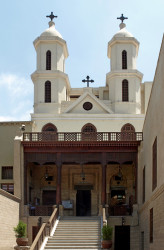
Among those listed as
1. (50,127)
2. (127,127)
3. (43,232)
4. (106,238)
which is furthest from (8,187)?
(106,238)

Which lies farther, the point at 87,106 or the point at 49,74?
the point at 49,74

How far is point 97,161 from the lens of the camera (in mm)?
31266

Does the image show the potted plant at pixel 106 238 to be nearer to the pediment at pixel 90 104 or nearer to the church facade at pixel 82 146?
the church facade at pixel 82 146

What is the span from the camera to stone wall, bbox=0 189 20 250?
25938 millimetres

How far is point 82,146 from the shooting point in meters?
31.2

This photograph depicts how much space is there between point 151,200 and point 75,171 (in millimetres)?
12406

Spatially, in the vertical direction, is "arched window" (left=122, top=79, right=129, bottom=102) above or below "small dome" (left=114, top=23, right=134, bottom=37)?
below

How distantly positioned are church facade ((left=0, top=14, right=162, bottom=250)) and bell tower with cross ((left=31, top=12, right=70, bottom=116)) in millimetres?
77

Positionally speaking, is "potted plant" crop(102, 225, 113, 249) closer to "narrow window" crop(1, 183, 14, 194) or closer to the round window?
"narrow window" crop(1, 183, 14, 194)

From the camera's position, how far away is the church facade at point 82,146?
30.4 metres

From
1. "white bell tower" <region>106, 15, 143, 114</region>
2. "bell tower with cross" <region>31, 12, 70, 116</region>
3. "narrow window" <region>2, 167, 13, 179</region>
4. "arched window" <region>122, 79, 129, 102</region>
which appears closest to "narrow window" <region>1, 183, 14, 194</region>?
"narrow window" <region>2, 167, 13, 179</region>

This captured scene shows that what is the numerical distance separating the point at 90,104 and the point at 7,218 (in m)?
14.0

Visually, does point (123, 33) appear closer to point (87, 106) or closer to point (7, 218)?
point (87, 106)

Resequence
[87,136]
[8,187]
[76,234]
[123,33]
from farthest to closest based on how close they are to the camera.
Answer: [123,33] → [8,187] → [87,136] → [76,234]
